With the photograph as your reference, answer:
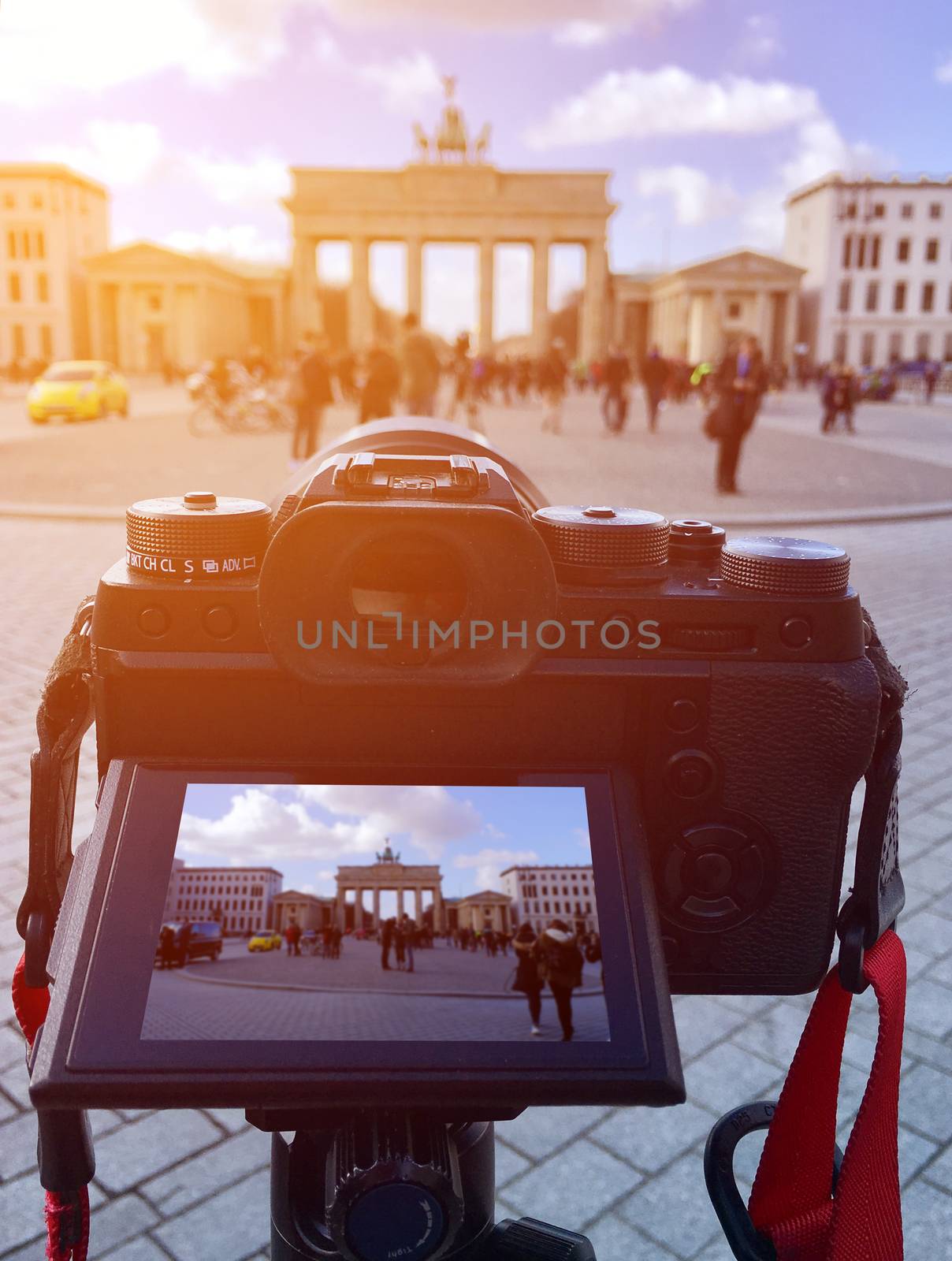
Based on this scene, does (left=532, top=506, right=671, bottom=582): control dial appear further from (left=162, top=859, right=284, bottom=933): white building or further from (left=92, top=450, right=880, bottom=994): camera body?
(left=162, top=859, right=284, bottom=933): white building

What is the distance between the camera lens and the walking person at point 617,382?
20.5 m

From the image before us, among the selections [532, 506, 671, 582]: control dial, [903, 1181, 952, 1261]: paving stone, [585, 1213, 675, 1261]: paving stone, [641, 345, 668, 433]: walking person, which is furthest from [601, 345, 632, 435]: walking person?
[532, 506, 671, 582]: control dial

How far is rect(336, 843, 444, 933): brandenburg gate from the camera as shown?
120cm

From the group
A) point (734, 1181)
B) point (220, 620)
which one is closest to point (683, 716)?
point (220, 620)

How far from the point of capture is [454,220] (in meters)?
70.6

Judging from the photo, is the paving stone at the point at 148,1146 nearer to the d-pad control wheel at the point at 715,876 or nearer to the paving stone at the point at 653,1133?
the paving stone at the point at 653,1133

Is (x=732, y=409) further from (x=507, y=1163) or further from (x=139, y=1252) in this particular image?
(x=139, y=1252)

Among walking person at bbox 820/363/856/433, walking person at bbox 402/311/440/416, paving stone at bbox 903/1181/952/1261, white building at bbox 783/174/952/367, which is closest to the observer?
paving stone at bbox 903/1181/952/1261

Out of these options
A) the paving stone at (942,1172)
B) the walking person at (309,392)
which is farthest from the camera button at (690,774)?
the walking person at (309,392)

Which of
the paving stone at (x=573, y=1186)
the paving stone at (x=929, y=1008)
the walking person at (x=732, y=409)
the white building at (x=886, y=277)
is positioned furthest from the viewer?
the white building at (x=886, y=277)

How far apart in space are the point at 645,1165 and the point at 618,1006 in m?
Answer: 1.39

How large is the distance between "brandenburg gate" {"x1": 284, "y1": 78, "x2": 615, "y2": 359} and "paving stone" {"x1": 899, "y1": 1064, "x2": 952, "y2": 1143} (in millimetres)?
68507

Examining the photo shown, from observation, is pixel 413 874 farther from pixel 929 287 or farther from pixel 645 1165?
pixel 929 287

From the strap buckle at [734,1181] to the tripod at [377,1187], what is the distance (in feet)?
1.27
